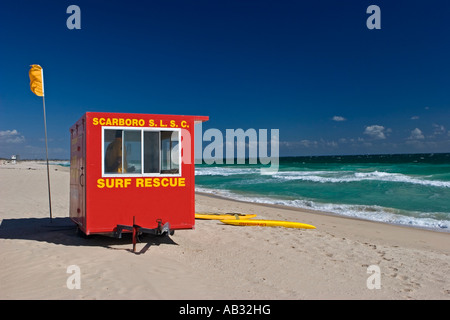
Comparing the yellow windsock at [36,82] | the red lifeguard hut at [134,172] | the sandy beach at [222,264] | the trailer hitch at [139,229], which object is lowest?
the sandy beach at [222,264]

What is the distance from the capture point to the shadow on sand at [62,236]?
6.98 meters

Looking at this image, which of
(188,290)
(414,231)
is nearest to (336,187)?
(414,231)

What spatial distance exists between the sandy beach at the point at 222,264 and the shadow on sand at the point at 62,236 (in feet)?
0.08

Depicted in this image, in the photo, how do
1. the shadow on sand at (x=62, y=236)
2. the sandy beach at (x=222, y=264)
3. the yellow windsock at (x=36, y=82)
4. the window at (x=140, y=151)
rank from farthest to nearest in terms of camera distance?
the yellow windsock at (x=36, y=82)
the shadow on sand at (x=62, y=236)
the window at (x=140, y=151)
the sandy beach at (x=222, y=264)

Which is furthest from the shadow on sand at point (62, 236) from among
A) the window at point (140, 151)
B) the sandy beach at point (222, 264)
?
→ the window at point (140, 151)

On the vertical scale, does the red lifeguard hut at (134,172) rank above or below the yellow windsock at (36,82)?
below

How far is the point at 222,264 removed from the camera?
5.94 m

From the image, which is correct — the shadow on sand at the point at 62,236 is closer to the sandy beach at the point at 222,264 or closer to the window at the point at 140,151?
the sandy beach at the point at 222,264

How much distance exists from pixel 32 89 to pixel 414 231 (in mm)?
11309

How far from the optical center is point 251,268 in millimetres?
5742

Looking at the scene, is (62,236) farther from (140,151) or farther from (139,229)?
(140,151)

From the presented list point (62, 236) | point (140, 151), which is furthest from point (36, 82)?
point (140, 151)

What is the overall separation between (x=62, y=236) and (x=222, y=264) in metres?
3.76
